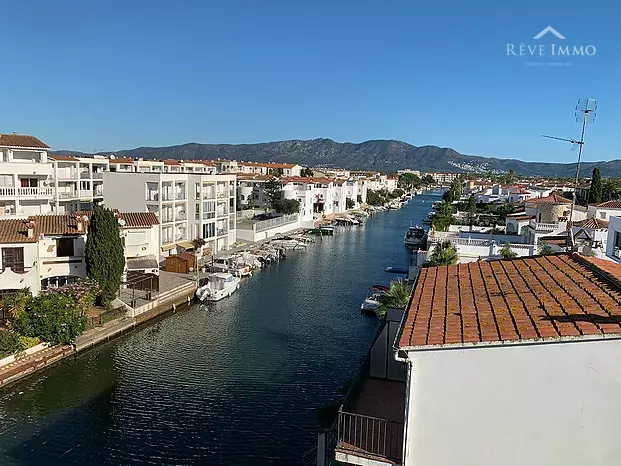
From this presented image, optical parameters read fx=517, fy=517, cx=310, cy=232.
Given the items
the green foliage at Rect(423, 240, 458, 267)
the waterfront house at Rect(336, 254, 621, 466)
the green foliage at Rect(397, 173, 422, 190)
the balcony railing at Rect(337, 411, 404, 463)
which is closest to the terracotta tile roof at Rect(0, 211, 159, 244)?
the green foliage at Rect(423, 240, 458, 267)

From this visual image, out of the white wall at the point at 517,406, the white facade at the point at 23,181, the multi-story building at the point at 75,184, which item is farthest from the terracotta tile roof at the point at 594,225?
the multi-story building at the point at 75,184

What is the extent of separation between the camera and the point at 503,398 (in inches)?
227

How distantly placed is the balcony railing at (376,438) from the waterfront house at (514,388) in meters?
0.03

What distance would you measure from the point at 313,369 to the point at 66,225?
42.3 feet

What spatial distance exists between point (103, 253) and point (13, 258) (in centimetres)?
332

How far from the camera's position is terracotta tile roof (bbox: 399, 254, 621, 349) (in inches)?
228

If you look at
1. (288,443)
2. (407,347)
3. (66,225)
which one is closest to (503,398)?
(407,347)

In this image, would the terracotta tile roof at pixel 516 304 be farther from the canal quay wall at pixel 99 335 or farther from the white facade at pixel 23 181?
the white facade at pixel 23 181

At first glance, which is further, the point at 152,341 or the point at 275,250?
the point at 275,250

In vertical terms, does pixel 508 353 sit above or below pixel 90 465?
above

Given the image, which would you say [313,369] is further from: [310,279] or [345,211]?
[345,211]

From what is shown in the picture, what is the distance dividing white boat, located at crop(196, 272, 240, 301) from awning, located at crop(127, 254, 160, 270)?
2791 millimetres

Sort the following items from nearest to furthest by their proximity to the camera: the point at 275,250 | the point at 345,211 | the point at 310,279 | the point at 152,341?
1. the point at 152,341
2. the point at 310,279
3. the point at 275,250
4. the point at 345,211

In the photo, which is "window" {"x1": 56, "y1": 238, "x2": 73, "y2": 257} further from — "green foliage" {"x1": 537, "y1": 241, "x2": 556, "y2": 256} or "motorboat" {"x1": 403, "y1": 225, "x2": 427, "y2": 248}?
"motorboat" {"x1": 403, "y1": 225, "x2": 427, "y2": 248}
